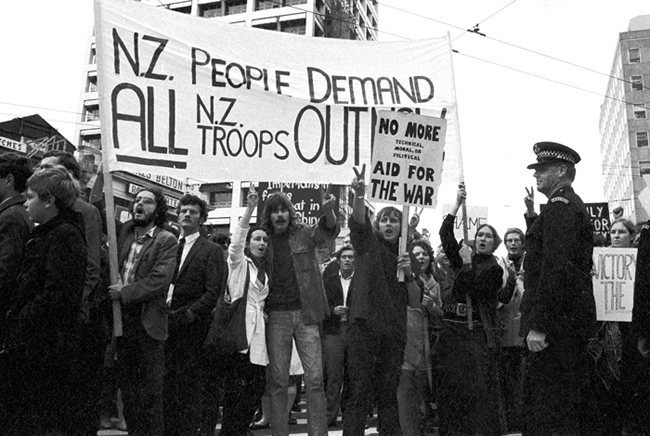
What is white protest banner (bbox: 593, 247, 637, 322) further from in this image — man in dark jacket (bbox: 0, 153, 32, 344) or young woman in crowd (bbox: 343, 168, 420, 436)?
man in dark jacket (bbox: 0, 153, 32, 344)

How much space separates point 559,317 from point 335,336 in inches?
154

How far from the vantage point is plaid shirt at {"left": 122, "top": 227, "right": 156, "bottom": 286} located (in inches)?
195

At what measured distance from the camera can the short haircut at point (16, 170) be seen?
4223 millimetres

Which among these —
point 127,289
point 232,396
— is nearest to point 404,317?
point 232,396

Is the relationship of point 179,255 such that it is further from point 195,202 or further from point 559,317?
point 559,317

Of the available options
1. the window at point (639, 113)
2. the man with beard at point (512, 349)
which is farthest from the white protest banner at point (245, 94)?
the window at point (639, 113)

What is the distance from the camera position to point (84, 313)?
13.4 ft

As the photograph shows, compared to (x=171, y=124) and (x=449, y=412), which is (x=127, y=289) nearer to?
(x=171, y=124)

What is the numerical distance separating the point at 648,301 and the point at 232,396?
337 cm

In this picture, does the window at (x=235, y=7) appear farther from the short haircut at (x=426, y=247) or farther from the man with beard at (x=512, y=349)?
the short haircut at (x=426, y=247)

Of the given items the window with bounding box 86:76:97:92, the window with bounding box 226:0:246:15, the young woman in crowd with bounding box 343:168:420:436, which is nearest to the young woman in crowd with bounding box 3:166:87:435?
the young woman in crowd with bounding box 343:168:420:436

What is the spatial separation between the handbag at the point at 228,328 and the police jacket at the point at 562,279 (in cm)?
250

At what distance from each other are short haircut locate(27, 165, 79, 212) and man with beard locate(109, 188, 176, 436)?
1037mm

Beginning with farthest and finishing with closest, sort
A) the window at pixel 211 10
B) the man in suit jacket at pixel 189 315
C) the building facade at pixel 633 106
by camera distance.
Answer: the building facade at pixel 633 106 → the window at pixel 211 10 → the man in suit jacket at pixel 189 315
